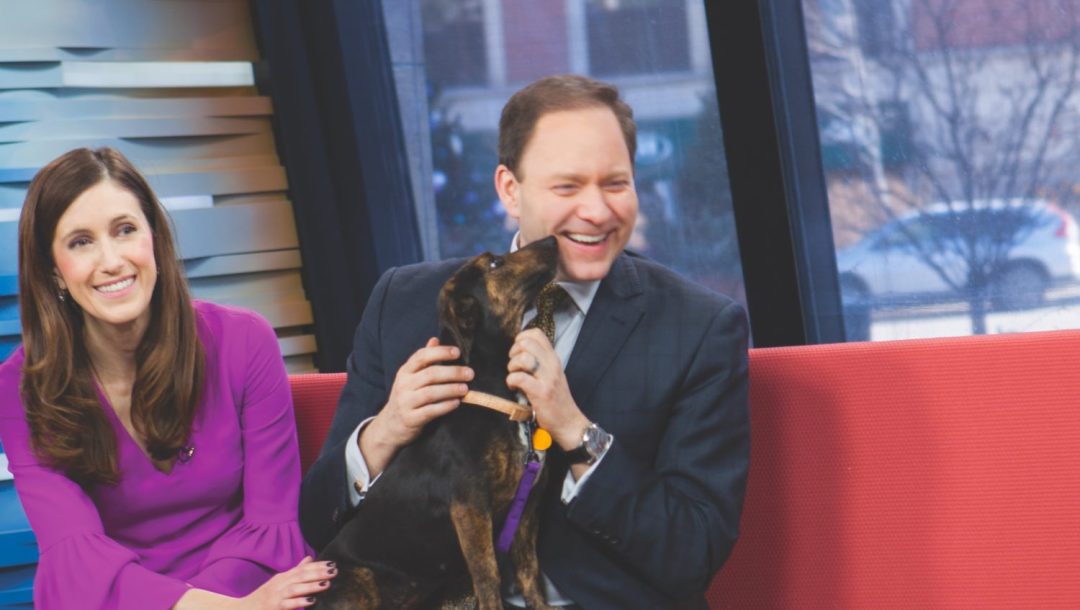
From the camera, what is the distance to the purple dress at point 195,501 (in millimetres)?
2416

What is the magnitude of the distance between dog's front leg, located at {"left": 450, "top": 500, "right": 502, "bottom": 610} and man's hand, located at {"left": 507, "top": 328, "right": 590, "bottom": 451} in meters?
0.18


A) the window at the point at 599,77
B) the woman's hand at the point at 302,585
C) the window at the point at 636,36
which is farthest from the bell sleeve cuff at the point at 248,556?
the window at the point at 636,36

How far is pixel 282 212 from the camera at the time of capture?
4785mm

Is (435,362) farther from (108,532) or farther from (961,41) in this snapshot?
(961,41)

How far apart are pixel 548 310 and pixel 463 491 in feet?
1.31

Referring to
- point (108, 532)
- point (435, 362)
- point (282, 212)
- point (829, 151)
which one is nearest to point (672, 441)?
point (435, 362)

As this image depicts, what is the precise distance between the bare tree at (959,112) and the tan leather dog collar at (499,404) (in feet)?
6.11

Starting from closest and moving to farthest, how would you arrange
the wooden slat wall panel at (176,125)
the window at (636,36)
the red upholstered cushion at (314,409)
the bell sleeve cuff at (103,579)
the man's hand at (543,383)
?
the man's hand at (543,383)
the bell sleeve cuff at (103,579)
the red upholstered cushion at (314,409)
the window at (636,36)
the wooden slat wall panel at (176,125)

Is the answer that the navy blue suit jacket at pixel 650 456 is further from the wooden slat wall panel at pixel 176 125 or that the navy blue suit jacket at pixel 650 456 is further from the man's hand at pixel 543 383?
Result: the wooden slat wall panel at pixel 176 125

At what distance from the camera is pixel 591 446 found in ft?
6.65

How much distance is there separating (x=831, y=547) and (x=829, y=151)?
4.68 feet

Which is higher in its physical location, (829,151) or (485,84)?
(485,84)

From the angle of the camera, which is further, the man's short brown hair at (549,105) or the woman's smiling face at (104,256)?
the woman's smiling face at (104,256)

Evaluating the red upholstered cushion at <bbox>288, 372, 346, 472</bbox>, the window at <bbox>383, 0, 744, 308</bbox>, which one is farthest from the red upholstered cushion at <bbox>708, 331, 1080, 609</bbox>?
the window at <bbox>383, 0, 744, 308</bbox>
